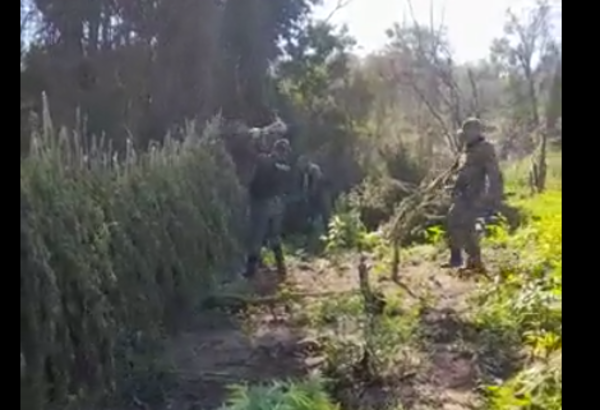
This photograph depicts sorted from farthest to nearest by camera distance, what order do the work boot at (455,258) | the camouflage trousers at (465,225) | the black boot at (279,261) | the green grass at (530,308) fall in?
the black boot at (279,261), the work boot at (455,258), the camouflage trousers at (465,225), the green grass at (530,308)

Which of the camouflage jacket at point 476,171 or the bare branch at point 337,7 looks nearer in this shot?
the camouflage jacket at point 476,171

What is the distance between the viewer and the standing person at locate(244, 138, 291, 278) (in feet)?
15.6

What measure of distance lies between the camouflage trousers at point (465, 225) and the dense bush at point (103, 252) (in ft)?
4.44

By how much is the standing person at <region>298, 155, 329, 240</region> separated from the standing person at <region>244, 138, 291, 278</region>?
72 cm

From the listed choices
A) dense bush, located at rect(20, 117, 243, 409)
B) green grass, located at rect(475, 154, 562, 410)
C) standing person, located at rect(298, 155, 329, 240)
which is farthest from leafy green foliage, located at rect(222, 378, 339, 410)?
standing person, located at rect(298, 155, 329, 240)

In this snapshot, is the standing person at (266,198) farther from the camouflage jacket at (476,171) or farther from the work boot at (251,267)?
the camouflage jacket at (476,171)

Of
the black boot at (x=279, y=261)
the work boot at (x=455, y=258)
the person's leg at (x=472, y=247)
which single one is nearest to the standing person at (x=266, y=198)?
the black boot at (x=279, y=261)

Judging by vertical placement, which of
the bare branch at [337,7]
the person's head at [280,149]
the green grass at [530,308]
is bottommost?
the green grass at [530,308]

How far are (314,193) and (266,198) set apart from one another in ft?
5.18

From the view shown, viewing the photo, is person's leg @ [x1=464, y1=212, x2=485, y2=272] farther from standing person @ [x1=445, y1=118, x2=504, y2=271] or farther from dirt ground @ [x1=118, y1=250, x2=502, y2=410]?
dirt ground @ [x1=118, y1=250, x2=502, y2=410]

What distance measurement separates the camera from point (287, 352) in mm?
3213

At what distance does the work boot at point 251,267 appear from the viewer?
4.72 meters

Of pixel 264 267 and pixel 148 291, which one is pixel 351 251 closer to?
pixel 264 267

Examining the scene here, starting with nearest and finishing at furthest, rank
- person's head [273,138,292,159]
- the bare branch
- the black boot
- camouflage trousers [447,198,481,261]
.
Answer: camouflage trousers [447,198,481,261] < person's head [273,138,292,159] < the black boot < the bare branch
